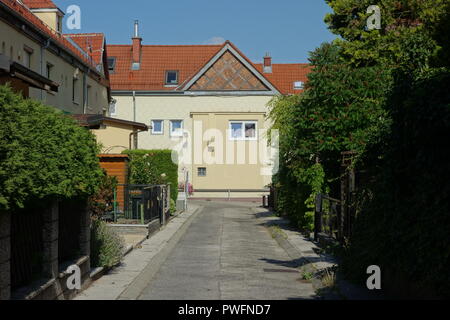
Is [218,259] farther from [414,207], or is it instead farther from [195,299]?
[414,207]

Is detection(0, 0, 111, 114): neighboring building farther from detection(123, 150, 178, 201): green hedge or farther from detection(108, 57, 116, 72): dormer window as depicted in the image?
detection(108, 57, 116, 72): dormer window

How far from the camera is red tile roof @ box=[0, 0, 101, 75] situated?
21330mm

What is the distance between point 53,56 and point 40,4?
379 cm

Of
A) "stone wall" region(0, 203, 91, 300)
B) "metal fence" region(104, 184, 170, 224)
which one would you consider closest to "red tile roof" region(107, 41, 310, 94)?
"metal fence" region(104, 184, 170, 224)

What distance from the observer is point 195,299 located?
29.4ft

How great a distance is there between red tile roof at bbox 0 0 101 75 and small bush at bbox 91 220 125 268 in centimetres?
977

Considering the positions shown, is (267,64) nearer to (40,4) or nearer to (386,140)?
(40,4)

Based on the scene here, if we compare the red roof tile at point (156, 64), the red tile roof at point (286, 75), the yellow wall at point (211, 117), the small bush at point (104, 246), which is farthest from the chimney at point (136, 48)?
the small bush at point (104, 246)

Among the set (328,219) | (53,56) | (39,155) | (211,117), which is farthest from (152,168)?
(211,117)

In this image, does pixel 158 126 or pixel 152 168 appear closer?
pixel 152 168

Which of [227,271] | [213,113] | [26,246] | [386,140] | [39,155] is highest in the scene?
[213,113]

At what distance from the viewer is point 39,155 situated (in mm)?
6867

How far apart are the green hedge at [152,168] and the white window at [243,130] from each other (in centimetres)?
1725

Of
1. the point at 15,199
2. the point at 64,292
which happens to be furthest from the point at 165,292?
the point at 15,199
